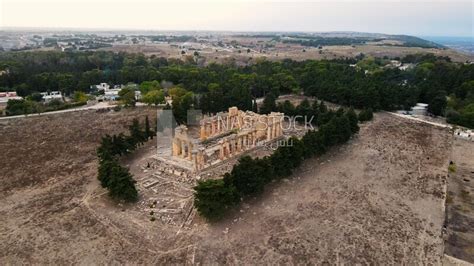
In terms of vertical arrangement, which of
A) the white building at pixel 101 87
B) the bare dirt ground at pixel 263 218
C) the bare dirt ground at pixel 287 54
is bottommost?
the bare dirt ground at pixel 263 218

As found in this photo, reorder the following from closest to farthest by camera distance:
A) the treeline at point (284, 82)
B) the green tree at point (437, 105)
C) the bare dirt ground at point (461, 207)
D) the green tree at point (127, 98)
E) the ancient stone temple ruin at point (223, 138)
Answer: the bare dirt ground at point (461, 207)
the ancient stone temple ruin at point (223, 138)
the green tree at point (437, 105)
the treeline at point (284, 82)
the green tree at point (127, 98)

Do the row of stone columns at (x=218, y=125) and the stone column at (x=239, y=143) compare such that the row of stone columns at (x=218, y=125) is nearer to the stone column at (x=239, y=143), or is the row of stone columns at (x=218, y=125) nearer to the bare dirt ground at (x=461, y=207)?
the stone column at (x=239, y=143)

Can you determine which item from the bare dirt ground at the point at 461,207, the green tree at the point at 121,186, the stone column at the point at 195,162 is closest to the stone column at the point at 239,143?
the stone column at the point at 195,162

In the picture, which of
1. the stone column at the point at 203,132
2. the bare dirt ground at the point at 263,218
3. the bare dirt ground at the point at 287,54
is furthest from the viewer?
the bare dirt ground at the point at 287,54

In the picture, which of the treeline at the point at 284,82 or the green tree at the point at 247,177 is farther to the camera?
the treeline at the point at 284,82

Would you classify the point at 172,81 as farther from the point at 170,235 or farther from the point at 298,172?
the point at 170,235

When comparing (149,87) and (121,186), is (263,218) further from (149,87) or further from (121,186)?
(149,87)
